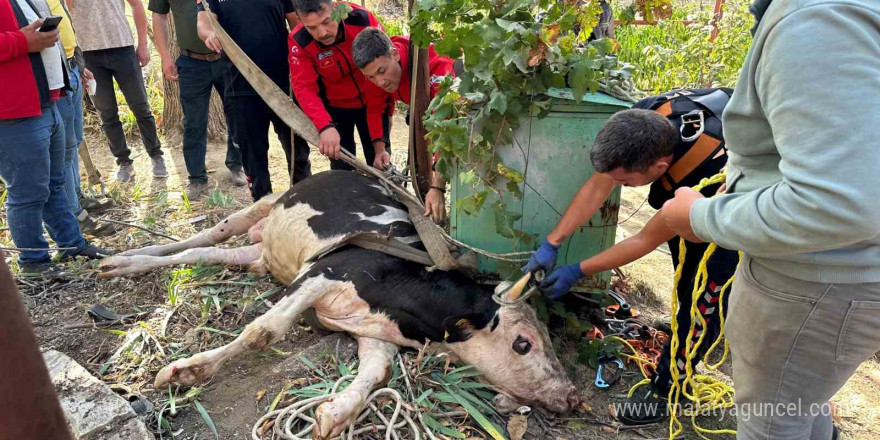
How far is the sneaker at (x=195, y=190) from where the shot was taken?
5430 millimetres

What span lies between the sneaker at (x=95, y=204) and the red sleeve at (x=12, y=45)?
1970mm

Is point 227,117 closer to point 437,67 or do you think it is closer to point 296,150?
point 296,150

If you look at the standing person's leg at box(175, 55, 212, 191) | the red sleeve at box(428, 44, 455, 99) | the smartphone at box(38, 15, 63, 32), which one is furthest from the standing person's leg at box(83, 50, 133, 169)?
the red sleeve at box(428, 44, 455, 99)

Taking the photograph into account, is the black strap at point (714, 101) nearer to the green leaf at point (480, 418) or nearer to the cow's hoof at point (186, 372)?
the green leaf at point (480, 418)

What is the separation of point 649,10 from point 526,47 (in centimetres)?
65

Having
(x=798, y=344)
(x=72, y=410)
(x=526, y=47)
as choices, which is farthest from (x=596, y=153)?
(x=72, y=410)

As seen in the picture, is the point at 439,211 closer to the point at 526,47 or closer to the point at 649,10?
the point at 526,47

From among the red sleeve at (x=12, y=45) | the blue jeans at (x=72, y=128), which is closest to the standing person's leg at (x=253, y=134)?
the blue jeans at (x=72, y=128)

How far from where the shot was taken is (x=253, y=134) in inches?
180

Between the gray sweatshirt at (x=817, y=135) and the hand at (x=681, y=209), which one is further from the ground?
the gray sweatshirt at (x=817, y=135)

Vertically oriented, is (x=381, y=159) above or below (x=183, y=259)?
above

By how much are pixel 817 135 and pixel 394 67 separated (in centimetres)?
281

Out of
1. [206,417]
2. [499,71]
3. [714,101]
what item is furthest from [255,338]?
[714,101]

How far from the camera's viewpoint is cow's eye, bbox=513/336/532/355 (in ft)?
9.32
